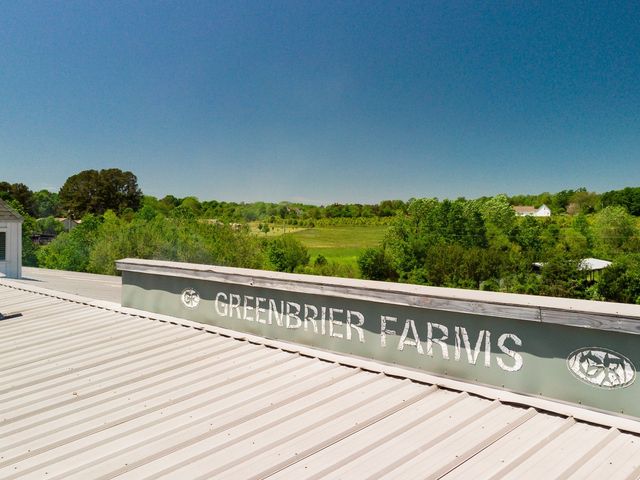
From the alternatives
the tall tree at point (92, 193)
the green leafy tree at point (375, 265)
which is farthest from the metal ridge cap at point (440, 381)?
the tall tree at point (92, 193)

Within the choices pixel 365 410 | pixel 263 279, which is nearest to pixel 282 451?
pixel 365 410

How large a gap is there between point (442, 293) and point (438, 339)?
363 mm

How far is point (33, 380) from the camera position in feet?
14.7

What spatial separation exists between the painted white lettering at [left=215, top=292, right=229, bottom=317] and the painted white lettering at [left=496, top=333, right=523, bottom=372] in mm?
3176

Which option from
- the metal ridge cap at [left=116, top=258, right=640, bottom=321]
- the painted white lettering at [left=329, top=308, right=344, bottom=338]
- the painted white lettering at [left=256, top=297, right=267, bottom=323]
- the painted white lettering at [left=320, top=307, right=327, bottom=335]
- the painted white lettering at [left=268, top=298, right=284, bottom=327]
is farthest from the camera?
the painted white lettering at [left=256, top=297, right=267, bottom=323]

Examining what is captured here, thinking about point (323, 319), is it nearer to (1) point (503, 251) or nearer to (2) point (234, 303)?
(2) point (234, 303)

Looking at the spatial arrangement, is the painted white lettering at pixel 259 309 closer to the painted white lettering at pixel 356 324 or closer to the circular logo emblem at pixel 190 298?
the circular logo emblem at pixel 190 298

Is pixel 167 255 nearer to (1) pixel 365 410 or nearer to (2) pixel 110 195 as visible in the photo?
(1) pixel 365 410

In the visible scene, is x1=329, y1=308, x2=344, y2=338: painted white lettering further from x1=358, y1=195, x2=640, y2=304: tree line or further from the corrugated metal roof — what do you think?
x1=358, y1=195, x2=640, y2=304: tree line

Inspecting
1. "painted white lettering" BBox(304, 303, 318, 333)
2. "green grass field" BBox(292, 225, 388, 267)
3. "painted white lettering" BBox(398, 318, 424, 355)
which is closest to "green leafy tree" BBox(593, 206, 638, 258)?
"green grass field" BBox(292, 225, 388, 267)

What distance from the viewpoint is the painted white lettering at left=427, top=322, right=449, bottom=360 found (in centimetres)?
399

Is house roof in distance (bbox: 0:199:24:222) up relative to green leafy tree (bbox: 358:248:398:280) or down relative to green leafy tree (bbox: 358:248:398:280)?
up

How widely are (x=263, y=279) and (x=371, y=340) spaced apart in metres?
1.48

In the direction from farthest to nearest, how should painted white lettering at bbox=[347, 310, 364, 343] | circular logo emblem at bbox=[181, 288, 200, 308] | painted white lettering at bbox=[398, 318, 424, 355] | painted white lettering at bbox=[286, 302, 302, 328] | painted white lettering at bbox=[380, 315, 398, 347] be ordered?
1. circular logo emblem at bbox=[181, 288, 200, 308]
2. painted white lettering at bbox=[286, 302, 302, 328]
3. painted white lettering at bbox=[347, 310, 364, 343]
4. painted white lettering at bbox=[380, 315, 398, 347]
5. painted white lettering at bbox=[398, 318, 424, 355]
